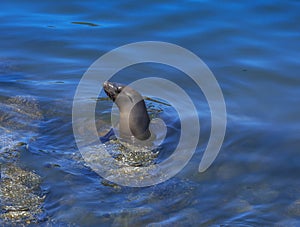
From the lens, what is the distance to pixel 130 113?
→ 825cm

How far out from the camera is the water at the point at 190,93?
646cm

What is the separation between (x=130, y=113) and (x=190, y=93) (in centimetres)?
159

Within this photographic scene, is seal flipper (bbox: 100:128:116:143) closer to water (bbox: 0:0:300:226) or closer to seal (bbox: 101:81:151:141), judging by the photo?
seal (bbox: 101:81:151:141)

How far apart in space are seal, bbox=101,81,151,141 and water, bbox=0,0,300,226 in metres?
0.48

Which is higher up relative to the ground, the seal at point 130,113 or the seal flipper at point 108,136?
the seal at point 130,113

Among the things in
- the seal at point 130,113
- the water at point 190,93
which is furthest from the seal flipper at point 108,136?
the water at point 190,93

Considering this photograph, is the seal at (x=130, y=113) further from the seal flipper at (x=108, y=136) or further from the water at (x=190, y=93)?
the water at (x=190, y=93)

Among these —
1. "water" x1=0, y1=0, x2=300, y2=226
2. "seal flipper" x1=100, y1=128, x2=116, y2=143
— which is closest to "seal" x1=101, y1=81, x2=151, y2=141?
"seal flipper" x1=100, y1=128, x2=116, y2=143

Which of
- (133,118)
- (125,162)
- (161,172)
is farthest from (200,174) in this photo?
(133,118)

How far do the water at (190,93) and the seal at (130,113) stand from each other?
48 cm

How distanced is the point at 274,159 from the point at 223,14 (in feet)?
17.9

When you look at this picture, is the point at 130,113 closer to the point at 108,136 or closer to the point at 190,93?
the point at 108,136

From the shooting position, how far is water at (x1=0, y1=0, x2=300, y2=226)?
21.2 feet

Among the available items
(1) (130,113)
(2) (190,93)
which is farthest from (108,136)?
(2) (190,93)
